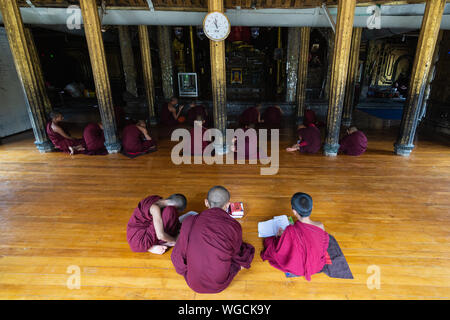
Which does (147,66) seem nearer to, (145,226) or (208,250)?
(145,226)

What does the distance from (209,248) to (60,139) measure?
19.9 ft

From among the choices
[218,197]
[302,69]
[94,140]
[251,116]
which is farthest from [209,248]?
[302,69]

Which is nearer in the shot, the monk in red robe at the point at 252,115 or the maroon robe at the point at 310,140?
the maroon robe at the point at 310,140

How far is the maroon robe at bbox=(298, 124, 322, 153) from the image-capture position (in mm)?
6367

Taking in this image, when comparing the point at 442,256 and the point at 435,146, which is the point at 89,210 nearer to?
the point at 442,256

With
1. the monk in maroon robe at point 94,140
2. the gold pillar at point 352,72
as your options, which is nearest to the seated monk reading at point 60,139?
the monk in maroon robe at point 94,140

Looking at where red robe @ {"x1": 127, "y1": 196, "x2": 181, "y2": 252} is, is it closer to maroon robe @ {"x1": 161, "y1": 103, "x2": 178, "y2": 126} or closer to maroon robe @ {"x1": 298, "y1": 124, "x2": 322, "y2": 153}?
maroon robe @ {"x1": 298, "y1": 124, "x2": 322, "y2": 153}

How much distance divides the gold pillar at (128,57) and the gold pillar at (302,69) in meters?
7.60

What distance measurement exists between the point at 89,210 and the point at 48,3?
6.02 m

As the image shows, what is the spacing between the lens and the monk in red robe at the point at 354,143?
622cm

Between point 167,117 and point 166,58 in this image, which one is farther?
point 166,58

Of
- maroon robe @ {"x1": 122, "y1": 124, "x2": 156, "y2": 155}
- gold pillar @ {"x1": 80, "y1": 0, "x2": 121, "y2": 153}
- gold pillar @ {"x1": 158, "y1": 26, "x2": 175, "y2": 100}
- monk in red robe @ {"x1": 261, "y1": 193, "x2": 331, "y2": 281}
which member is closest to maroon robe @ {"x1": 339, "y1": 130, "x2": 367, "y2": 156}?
monk in red robe @ {"x1": 261, "y1": 193, "x2": 331, "y2": 281}

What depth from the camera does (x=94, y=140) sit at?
6.61 m

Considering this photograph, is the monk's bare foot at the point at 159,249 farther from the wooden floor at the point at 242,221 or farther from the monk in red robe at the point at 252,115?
the monk in red robe at the point at 252,115
